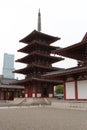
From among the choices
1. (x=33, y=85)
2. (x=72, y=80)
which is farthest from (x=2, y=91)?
(x=72, y=80)

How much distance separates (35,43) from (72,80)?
2175cm

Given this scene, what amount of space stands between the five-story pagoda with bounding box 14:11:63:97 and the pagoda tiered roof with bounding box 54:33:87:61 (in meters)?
16.1

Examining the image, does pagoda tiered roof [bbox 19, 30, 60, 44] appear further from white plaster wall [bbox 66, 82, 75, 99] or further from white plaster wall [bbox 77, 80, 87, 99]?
white plaster wall [bbox 77, 80, 87, 99]

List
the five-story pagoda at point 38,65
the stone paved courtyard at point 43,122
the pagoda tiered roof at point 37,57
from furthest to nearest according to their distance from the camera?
1. the pagoda tiered roof at point 37,57
2. the five-story pagoda at point 38,65
3. the stone paved courtyard at point 43,122

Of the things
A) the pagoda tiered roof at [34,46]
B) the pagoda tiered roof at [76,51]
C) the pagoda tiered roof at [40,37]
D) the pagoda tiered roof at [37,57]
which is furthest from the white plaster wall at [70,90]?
the pagoda tiered roof at [40,37]

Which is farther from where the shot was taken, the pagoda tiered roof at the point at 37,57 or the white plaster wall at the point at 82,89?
the pagoda tiered roof at the point at 37,57

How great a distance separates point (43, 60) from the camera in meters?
45.9

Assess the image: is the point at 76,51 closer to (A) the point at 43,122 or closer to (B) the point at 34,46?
(A) the point at 43,122

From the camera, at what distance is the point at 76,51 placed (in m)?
24.3

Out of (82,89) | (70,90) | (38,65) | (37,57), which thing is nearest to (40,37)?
(37,57)

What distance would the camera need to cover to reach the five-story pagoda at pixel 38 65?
140 ft

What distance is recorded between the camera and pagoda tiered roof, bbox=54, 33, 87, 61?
875 inches

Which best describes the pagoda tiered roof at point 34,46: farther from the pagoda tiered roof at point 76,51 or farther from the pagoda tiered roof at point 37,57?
the pagoda tiered roof at point 76,51

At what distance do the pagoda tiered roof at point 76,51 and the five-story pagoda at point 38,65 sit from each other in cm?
1608
